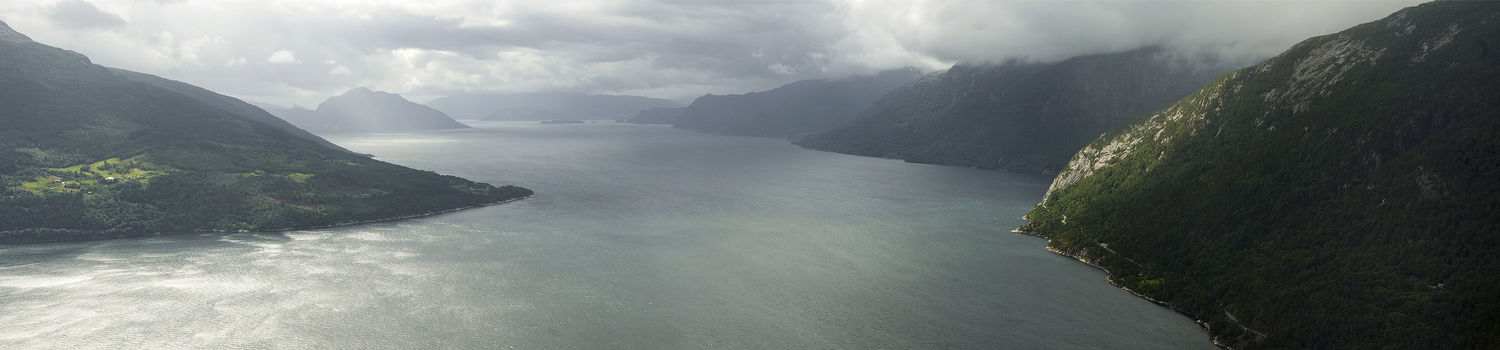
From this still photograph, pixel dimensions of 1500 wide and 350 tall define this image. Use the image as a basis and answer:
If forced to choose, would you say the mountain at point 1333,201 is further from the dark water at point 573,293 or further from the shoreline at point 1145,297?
the dark water at point 573,293

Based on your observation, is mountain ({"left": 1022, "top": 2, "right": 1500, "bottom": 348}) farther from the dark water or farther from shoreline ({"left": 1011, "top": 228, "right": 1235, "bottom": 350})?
the dark water

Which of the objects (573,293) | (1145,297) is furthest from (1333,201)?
(573,293)

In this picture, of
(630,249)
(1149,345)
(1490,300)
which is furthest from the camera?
(630,249)

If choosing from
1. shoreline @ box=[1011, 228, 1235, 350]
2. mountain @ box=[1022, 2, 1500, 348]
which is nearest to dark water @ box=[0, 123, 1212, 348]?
shoreline @ box=[1011, 228, 1235, 350]

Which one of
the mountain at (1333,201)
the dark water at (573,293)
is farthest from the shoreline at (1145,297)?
the dark water at (573,293)

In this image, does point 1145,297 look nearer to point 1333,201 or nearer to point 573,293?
point 1333,201

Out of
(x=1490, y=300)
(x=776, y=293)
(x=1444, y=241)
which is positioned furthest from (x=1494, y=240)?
(x=776, y=293)

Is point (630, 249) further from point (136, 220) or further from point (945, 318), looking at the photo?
point (136, 220)

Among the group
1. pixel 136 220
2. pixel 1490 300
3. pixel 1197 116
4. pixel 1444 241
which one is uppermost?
pixel 1197 116

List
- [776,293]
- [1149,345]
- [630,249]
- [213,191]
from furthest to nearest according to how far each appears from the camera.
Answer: [213,191] < [630,249] < [776,293] < [1149,345]
